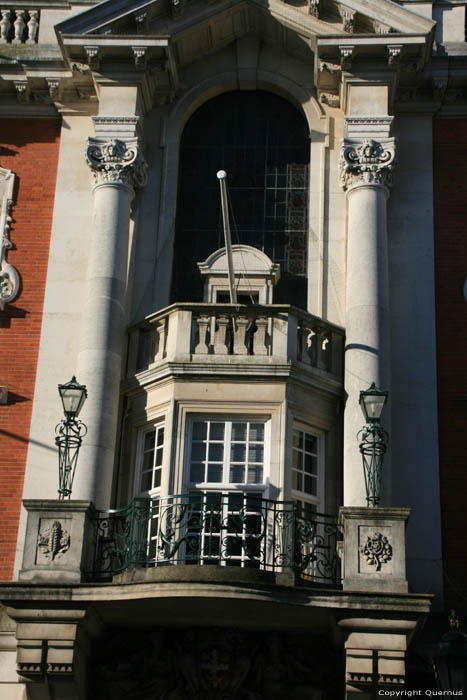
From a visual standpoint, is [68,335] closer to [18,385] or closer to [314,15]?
[18,385]

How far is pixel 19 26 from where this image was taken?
20.7 m

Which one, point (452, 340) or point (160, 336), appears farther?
point (452, 340)

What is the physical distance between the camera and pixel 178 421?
17172 millimetres

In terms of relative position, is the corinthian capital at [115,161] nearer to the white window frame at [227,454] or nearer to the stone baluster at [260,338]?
the stone baluster at [260,338]

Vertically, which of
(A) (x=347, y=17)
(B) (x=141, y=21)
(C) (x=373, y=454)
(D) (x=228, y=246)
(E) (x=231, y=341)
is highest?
(A) (x=347, y=17)

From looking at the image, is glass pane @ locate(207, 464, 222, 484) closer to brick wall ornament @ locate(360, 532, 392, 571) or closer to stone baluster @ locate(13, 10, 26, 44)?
brick wall ornament @ locate(360, 532, 392, 571)

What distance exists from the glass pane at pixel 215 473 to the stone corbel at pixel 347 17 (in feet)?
23.7

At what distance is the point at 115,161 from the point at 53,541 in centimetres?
613

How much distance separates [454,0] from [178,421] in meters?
8.45

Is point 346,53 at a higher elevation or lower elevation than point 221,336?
higher

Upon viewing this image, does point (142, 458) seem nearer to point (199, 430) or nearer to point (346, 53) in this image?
point (199, 430)

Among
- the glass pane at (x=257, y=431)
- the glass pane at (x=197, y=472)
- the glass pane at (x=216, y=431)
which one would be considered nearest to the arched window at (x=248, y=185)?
the glass pane at (x=257, y=431)

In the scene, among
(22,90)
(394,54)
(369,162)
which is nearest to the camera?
(369,162)

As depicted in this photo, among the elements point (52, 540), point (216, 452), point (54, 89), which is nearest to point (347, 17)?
point (54, 89)
